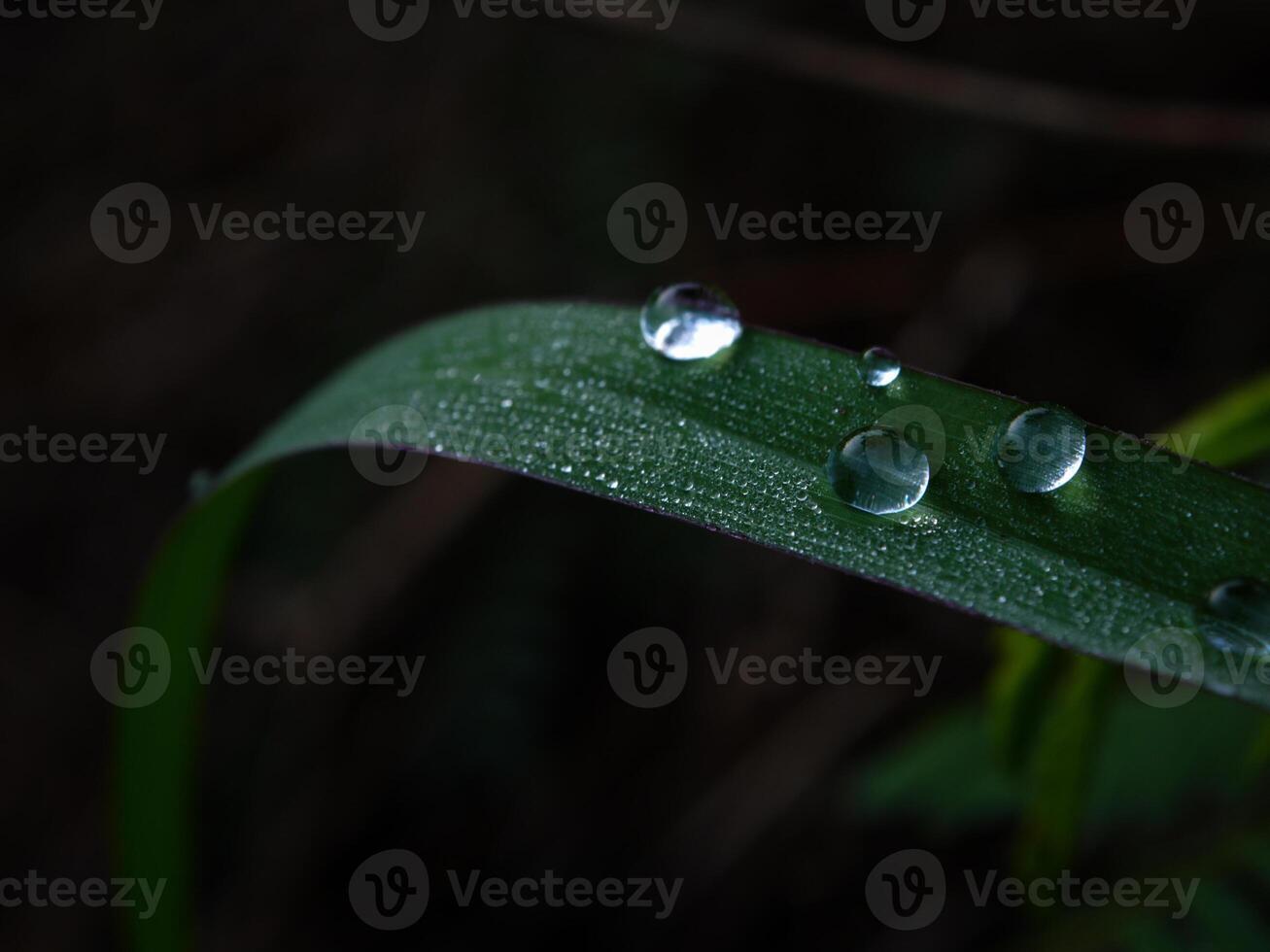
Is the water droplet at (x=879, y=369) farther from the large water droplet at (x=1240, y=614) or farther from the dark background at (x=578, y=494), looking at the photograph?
the dark background at (x=578, y=494)

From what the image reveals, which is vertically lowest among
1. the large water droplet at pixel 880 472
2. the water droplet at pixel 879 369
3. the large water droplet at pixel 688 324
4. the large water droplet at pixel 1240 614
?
the large water droplet at pixel 1240 614

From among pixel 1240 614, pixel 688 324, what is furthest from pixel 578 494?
pixel 1240 614

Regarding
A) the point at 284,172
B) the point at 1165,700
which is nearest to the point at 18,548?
the point at 284,172

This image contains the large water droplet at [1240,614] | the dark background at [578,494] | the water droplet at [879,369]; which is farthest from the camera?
the dark background at [578,494]

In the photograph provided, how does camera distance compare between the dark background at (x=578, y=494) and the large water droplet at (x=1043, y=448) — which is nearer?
the large water droplet at (x=1043, y=448)

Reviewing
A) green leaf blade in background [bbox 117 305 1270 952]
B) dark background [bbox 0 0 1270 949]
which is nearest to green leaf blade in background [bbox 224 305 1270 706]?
green leaf blade in background [bbox 117 305 1270 952]

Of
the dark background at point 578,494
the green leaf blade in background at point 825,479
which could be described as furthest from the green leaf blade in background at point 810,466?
the dark background at point 578,494
